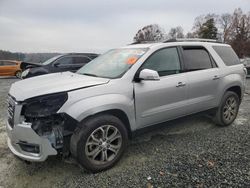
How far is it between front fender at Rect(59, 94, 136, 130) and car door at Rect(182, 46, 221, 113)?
4.00 ft

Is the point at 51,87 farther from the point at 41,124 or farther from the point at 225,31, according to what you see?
the point at 225,31

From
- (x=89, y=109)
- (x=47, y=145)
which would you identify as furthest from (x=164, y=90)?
(x=47, y=145)

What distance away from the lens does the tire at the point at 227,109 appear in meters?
4.50

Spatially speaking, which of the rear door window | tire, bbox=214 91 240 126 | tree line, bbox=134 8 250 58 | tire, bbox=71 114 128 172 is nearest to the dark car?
the rear door window

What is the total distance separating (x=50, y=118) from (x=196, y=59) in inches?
109

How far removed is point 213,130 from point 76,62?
6931 millimetres

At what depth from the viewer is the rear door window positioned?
3.93m

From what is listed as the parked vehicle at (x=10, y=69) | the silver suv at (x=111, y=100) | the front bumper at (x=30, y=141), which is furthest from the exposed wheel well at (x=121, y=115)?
the parked vehicle at (x=10, y=69)

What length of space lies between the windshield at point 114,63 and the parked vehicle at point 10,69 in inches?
549

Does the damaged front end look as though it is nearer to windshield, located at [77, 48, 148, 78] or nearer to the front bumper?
the front bumper

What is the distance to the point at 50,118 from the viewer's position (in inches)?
107

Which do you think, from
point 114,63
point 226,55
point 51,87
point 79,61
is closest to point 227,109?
point 226,55

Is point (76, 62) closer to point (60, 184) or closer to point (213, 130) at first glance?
point (213, 130)

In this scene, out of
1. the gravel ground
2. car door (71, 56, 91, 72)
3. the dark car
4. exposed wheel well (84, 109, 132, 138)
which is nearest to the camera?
the gravel ground
